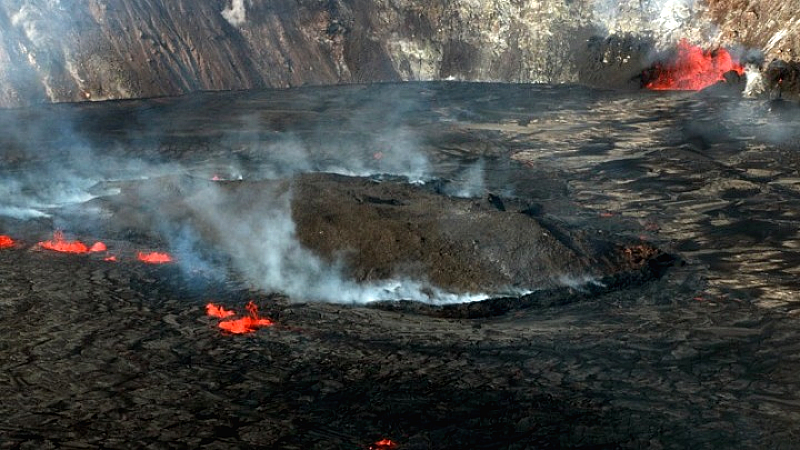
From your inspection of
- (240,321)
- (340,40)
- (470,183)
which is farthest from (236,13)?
(240,321)

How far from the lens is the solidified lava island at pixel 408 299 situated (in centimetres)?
977

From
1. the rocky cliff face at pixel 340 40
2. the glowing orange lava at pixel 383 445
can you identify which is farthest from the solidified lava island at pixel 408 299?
the rocky cliff face at pixel 340 40

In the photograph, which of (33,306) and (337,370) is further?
(33,306)

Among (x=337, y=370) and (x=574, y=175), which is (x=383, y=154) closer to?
(x=574, y=175)

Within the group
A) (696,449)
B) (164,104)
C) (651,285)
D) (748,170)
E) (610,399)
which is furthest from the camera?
(164,104)

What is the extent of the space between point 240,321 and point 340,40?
27493 mm

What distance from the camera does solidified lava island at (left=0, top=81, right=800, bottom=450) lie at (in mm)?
9773

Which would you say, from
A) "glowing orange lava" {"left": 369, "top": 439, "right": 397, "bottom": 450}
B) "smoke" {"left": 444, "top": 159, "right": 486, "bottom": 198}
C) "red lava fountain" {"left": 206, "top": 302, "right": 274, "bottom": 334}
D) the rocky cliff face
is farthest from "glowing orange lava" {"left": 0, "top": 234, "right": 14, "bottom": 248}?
the rocky cliff face

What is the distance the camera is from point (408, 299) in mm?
13352

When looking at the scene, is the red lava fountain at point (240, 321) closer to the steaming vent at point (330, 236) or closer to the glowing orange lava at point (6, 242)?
the steaming vent at point (330, 236)

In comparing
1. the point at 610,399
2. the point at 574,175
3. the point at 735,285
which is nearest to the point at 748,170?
the point at 574,175

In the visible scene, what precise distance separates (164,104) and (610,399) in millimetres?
25014

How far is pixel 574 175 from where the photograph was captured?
21062 mm

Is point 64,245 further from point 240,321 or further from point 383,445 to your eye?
point 383,445
